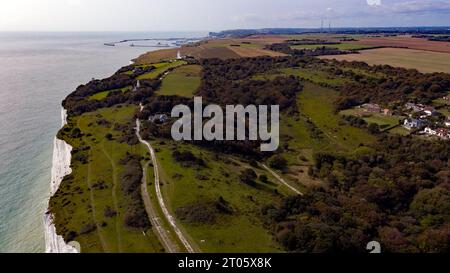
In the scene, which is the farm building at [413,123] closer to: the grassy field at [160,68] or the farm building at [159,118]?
the farm building at [159,118]

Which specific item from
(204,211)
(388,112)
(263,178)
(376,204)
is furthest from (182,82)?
(376,204)

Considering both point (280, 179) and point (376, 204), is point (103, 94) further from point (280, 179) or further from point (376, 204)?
point (376, 204)

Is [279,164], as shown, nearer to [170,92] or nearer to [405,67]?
[170,92]

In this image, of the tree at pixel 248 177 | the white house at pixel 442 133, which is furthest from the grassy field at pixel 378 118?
the tree at pixel 248 177

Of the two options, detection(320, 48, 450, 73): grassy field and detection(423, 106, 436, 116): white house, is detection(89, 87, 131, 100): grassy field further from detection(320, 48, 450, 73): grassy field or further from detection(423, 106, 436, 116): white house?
detection(320, 48, 450, 73): grassy field
